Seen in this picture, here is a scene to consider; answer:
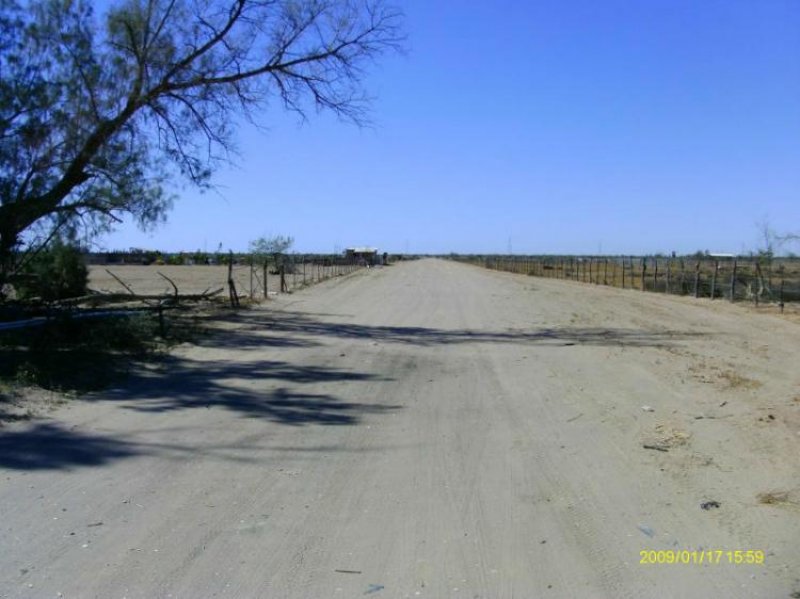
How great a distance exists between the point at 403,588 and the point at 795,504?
11.2 feet

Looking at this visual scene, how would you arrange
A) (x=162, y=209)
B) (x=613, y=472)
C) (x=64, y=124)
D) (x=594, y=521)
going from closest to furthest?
(x=594, y=521) → (x=613, y=472) → (x=64, y=124) → (x=162, y=209)

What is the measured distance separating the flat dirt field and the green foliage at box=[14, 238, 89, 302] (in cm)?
1047

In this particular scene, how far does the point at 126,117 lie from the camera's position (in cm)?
2030

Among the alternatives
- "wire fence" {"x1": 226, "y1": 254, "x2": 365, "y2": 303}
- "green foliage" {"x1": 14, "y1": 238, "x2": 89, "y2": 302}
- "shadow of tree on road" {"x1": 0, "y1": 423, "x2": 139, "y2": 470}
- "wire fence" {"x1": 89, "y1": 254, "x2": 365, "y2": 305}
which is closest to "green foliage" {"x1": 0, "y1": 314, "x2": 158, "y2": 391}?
"shadow of tree on road" {"x1": 0, "y1": 423, "x2": 139, "y2": 470}

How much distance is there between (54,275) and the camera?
2369cm

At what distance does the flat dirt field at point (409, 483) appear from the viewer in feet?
15.7

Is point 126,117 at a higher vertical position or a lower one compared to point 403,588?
higher

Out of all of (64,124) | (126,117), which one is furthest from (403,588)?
(126,117)

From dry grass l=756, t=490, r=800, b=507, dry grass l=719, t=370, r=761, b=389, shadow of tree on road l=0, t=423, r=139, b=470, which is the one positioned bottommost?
shadow of tree on road l=0, t=423, r=139, b=470

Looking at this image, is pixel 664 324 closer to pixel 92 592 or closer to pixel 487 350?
pixel 487 350
